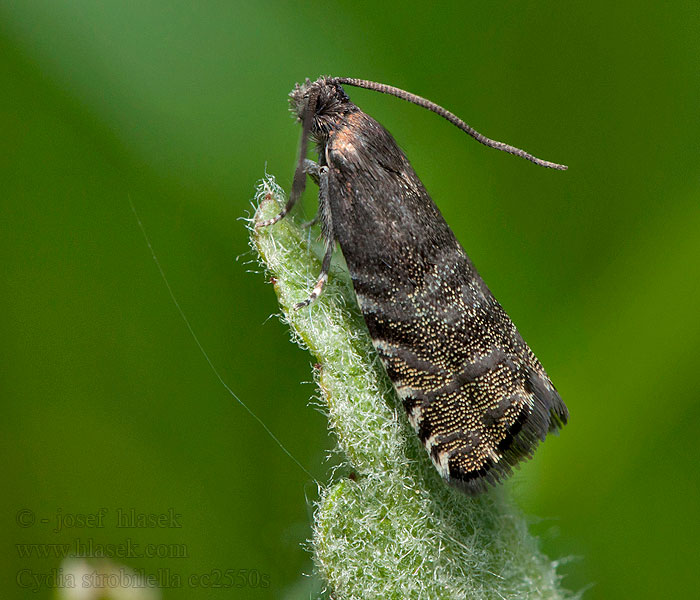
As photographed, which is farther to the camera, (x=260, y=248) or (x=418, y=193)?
(x=418, y=193)

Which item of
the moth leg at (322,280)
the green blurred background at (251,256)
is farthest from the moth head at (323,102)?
the moth leg at (322,280)

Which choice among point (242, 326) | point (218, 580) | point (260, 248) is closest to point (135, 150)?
point (242, 326)

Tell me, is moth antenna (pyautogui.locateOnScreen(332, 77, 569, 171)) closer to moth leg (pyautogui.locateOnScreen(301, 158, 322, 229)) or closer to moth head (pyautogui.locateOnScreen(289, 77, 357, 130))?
moth head (pyautogui.locateOnScreen(289, 77, 357, 130))

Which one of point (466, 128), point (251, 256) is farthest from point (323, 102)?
point (251, 256)

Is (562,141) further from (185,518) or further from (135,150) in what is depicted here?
→ (185,518)

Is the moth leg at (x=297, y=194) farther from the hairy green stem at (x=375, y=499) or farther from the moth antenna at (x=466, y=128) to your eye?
the moth antenna at (x=466, y=128)
